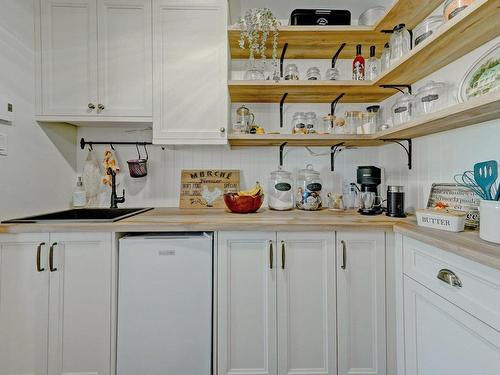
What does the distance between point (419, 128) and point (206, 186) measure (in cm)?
139

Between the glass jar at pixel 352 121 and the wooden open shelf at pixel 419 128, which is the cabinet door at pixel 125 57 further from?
the glass jar at pixel 352 121

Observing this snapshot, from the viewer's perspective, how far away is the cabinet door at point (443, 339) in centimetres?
81

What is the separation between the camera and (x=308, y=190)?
1.84 meters

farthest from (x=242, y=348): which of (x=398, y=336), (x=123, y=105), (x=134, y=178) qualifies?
(x=123, y=105)

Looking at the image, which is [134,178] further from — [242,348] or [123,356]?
[242,348]

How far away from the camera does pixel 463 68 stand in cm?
127

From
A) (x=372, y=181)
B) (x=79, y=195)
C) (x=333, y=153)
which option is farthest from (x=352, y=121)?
(x=79, y=195)

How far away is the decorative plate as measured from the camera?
1052 mm

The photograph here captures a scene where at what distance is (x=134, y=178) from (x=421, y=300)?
1921 millimetres

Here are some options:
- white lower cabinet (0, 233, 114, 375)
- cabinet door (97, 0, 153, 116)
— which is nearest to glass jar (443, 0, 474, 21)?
cabinet door (97, 0, 153, 116)

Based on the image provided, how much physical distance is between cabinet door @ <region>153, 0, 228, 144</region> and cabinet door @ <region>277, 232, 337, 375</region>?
86cm

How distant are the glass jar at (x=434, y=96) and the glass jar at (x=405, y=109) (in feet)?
0.30

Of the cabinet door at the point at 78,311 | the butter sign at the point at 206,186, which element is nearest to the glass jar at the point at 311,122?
the butter sign at the point at 206,186

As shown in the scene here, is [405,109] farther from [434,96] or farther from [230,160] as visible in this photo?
[230,160]
